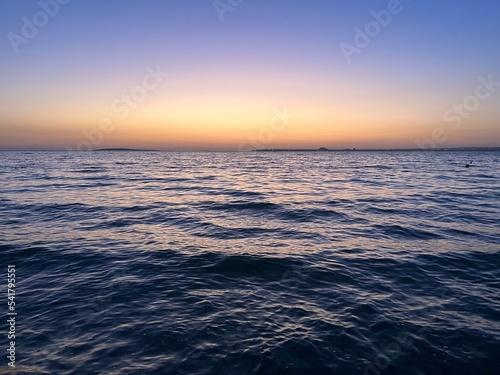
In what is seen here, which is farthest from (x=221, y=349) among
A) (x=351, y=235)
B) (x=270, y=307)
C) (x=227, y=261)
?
(x=351, y=235)

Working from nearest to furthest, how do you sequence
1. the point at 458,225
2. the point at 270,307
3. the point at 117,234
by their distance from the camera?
the point at 270,307, the point at 117,234, the point at 458,225

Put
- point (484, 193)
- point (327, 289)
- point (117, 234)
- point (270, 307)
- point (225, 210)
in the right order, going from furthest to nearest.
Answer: point (484, 193)
point (225, 210)
point (117, 234)
point (327, 289)
point (270, 307)

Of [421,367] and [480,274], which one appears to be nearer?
[421,367]

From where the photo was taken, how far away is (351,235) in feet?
52.2

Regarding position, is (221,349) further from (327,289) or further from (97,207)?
(97,207)

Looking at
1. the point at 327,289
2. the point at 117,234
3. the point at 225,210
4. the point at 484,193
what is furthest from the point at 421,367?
the point at 484,193

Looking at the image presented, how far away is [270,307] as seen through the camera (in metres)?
8.41

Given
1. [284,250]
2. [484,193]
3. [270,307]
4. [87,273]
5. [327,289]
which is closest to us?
[270,307]

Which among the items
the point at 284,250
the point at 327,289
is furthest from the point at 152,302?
→ the point at 284,250

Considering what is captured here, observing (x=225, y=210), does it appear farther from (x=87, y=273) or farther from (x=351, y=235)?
(x=87, y=273)

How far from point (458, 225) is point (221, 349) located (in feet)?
56.4

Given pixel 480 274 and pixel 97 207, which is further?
pixel 97 207

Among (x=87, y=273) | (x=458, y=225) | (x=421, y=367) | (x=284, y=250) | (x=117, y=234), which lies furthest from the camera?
(x=458, y=225)

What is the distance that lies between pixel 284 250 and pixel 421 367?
24.4 feet
